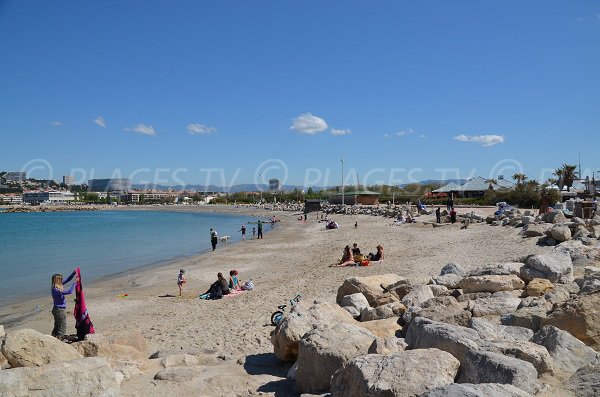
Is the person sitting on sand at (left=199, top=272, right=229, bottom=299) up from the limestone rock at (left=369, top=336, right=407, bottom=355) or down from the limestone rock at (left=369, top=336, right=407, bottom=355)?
down

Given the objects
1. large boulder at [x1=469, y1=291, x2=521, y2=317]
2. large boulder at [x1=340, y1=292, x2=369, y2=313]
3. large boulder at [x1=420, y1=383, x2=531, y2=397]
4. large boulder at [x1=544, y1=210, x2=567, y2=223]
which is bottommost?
large boulder at [x1=340, y1=292, x2=369, y2=313]

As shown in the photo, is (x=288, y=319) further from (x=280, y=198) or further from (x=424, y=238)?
(x=280, y=198)

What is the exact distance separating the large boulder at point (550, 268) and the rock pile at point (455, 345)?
78 cm

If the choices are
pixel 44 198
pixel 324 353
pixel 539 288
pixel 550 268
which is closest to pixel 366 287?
pixel 539 288

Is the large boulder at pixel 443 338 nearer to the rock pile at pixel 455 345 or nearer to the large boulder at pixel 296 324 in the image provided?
the rock pile at pixel 455 345

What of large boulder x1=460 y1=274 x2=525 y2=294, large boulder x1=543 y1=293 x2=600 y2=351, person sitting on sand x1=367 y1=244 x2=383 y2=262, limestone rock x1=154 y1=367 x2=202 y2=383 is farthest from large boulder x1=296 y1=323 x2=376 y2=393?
person sitting on sand x1=367 y1=244 x2=383 y2=262

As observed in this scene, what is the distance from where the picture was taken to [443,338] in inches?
165

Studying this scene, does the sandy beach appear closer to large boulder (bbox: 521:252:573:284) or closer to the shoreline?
the shoreline

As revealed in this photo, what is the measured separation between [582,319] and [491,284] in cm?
308

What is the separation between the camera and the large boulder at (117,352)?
5621 mm

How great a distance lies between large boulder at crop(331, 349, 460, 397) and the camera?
328 cm

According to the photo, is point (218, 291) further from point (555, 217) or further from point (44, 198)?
point (44, 198)

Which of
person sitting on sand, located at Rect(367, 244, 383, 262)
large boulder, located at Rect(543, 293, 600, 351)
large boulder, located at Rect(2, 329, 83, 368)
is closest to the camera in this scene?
large boulder, located at Rect(543, 293, 600, 351)

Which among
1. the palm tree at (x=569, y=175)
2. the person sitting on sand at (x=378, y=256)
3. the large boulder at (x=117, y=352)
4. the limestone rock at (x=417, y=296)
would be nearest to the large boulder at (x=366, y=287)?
the limestone rock at (x=417, y=296)
